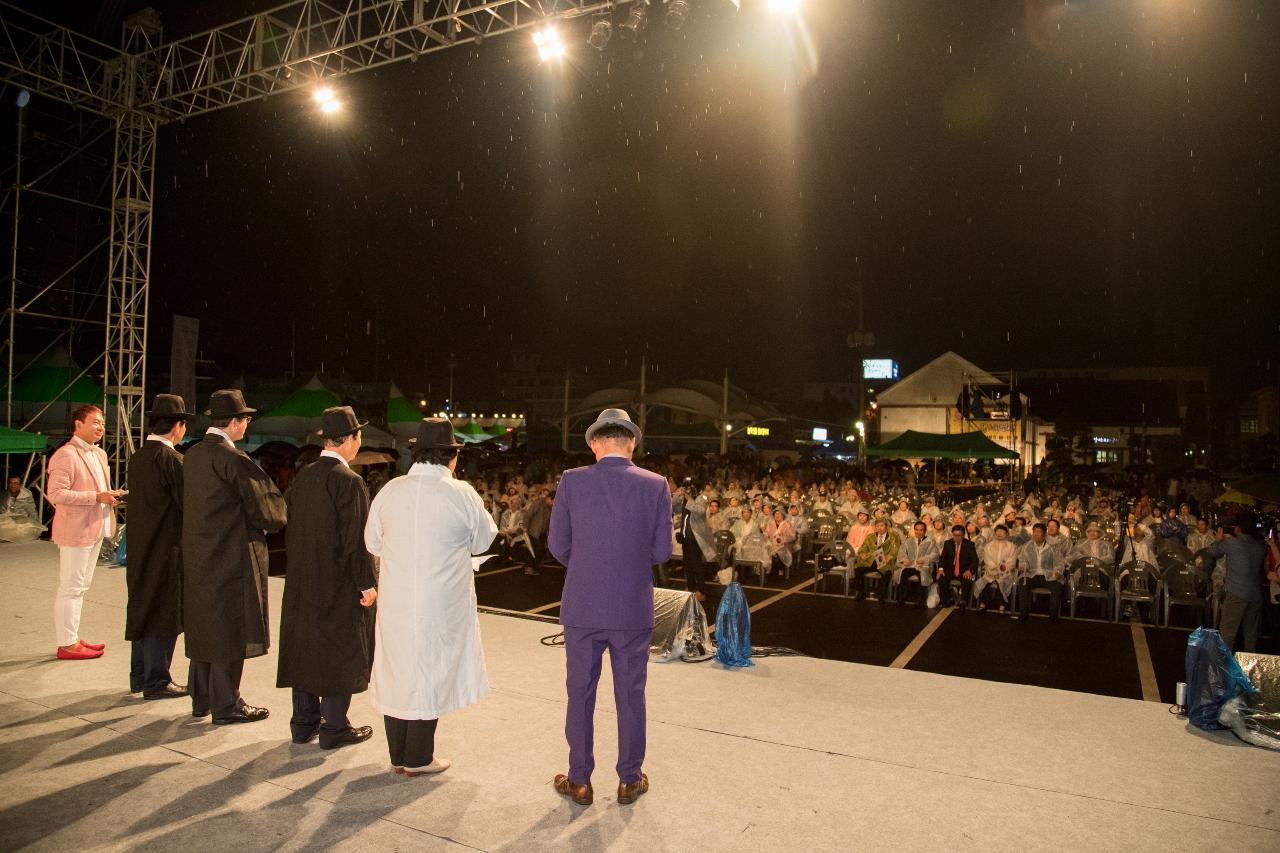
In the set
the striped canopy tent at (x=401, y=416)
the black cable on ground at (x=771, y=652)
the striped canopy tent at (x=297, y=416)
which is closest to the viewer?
the black cable on ground at (x=771, y=652)

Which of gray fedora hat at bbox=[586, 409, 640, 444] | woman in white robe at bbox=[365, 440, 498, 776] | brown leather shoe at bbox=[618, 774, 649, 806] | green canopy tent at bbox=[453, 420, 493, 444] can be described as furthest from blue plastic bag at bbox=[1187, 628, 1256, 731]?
green canopy tent at bbox=[453, 420, 493, 444]

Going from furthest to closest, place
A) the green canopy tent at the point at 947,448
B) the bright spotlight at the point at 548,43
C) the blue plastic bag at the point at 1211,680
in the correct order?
1. the green canopy tent at the point at 947,448
2. the bright spotlight at the point at 548,43
3. the blue plastic bag at the point at 1211,680

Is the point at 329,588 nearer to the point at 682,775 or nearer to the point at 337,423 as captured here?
the point at 337,423

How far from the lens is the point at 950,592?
10.7 meters

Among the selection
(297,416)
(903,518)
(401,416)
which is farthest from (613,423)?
(401,416)

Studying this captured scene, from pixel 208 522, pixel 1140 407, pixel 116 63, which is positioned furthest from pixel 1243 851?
pixel 1140 407

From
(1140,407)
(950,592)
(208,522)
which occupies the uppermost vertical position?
(1140,407)

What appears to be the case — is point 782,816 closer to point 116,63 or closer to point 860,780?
point 860,780

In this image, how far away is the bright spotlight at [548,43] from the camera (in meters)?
9.94

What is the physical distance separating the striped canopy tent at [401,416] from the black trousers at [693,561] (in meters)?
12.3

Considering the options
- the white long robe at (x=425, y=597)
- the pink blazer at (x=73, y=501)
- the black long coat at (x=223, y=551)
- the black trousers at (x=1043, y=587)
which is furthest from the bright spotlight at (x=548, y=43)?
the black trousers at (x=1043, y=587)

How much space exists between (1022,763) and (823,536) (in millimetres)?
8717

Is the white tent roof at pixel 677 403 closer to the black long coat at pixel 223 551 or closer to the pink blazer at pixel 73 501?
the pink blazer at pixel 73 501

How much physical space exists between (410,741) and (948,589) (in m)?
8.70
